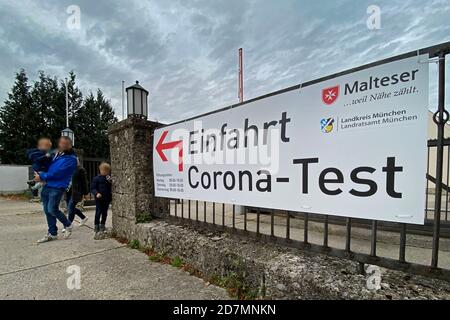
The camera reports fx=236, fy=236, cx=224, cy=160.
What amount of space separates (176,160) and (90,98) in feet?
80.1

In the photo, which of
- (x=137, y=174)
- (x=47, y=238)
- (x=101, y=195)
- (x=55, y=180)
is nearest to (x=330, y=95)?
(x=137, y=174)

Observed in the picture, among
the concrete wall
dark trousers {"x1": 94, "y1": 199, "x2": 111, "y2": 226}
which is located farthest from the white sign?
the concrete wall

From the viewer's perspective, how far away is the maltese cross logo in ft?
5.71

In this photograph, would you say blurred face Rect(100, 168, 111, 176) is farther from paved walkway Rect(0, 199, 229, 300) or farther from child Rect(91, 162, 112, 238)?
paved walkway Rect(0, 199, 229, 300)

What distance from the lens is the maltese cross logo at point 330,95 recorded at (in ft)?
5.71

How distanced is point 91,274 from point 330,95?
2.95 meters

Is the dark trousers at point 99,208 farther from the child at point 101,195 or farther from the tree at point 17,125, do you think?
the tree at point 17,125

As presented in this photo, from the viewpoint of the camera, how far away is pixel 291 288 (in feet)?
5.64

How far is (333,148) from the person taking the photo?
1721 mm

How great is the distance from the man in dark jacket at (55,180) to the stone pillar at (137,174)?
3.02 feet

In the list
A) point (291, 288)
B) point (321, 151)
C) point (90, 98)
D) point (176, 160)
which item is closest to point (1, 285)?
point (176, 160)

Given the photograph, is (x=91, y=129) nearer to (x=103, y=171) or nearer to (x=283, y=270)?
(x=103, y=171)

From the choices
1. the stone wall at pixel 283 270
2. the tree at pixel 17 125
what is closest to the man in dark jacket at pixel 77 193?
the stone wall at pixel 283 270
